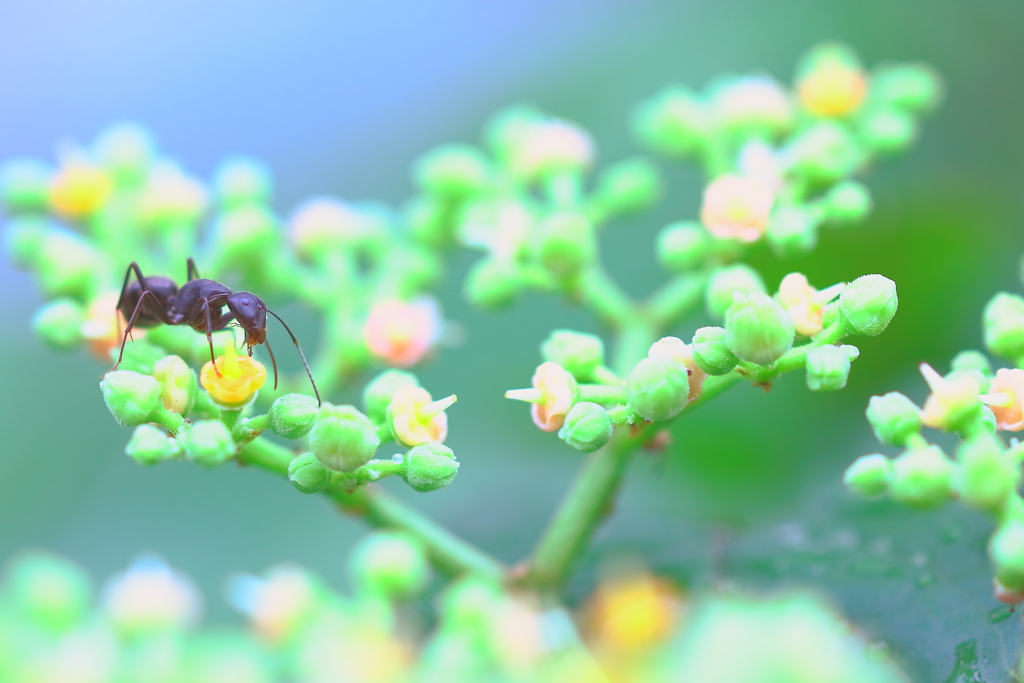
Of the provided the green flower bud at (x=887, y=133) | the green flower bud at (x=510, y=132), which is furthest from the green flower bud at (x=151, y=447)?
the green flower bud at (x=887, y=133)

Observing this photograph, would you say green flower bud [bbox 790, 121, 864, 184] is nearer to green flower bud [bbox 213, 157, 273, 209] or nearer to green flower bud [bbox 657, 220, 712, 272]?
green flower bud [bbox 657, 220, 712, 272]

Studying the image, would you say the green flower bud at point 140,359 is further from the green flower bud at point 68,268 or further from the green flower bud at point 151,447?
the green flower bud at point 68,268

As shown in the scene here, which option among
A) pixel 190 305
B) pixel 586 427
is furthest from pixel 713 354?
pixel 190 305

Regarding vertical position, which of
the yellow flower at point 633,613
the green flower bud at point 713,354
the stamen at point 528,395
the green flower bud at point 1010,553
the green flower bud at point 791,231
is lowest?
the green flower bud at point 1010,553

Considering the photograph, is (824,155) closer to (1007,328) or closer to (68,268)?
(1007,328)

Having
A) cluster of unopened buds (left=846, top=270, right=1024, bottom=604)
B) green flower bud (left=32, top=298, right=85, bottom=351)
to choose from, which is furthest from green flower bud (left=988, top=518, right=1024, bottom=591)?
green flower bud (left=32, top=298, right=85, bottom=351)

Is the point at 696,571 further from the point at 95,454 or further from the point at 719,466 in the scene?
the point at 95,454
